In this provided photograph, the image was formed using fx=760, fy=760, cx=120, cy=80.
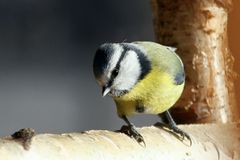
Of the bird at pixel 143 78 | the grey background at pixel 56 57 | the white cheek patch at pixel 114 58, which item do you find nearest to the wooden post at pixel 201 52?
the bird at pixel 143 78

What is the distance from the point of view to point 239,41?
888 millimetres

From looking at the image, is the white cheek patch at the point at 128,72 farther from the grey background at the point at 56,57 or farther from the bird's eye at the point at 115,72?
the grey background at the point at 56,57

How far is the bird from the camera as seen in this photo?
104 cm

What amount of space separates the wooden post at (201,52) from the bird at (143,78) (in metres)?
0.07

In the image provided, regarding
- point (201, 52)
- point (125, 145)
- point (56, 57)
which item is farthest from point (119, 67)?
point (56, 57)

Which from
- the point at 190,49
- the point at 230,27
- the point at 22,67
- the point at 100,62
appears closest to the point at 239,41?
the point at 230,27

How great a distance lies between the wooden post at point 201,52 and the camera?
4.03ft

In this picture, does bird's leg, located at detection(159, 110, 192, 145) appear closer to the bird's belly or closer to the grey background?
the bird's belly

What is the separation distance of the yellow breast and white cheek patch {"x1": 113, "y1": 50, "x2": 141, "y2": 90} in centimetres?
2

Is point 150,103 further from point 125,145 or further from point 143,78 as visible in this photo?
point 125,145

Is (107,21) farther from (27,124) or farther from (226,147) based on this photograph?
(226,147)

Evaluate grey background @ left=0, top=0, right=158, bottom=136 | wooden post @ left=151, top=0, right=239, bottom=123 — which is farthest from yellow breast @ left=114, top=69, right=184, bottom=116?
grey background @ left=0, top=0, right=158, bottom=136

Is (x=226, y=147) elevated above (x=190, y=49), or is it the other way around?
(x=190, y=49)

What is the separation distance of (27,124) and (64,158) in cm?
95
